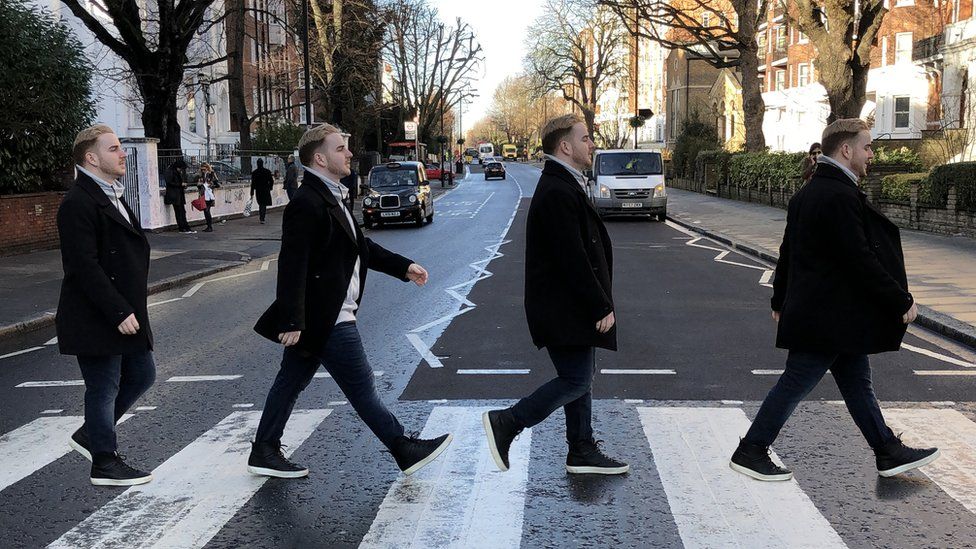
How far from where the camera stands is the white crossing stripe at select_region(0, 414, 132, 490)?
17.0ft

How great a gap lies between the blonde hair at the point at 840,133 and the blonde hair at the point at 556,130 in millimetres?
1276

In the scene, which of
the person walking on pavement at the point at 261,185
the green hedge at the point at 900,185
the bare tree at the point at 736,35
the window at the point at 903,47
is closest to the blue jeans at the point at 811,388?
the green hedge at the point at 900,185

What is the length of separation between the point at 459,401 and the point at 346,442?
1.17 m

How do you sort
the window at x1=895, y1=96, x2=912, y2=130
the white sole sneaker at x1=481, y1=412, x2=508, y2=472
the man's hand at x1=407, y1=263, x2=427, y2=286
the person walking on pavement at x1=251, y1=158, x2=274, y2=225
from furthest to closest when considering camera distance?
the window at x1=895, y1=96, x2=912, y2=130 → the person walking on pavement at x1=251, y1=158, x2=274, y2=225 → the man's hand at x1=407, y1=263, x2=427, y2=286 → the white sole sneaker at x1=481, y1=412, x2=508, y2=472

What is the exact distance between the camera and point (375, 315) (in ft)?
35.2

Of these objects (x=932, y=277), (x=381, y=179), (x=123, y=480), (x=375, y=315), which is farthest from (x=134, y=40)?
(x=123, y=480)

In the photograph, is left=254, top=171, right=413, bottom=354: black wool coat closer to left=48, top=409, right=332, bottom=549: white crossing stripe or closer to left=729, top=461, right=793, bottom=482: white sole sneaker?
left=48, top=409, right=332, bottom=549: white crossing stripe

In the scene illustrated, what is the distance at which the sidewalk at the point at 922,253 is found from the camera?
383 inches

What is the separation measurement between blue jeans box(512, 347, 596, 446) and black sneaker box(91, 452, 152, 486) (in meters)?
2.01

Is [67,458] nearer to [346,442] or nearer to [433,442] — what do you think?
[346,442]

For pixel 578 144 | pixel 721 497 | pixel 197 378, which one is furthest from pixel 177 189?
pixel 721 497

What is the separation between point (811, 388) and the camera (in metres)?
4.82

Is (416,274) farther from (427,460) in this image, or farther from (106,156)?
(106,156)

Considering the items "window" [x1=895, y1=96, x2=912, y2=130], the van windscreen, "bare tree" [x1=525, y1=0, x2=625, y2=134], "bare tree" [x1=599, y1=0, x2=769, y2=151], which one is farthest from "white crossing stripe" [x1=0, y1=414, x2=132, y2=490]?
"bare tree" [x1=525, y1=0, x2=625, y2=134]
